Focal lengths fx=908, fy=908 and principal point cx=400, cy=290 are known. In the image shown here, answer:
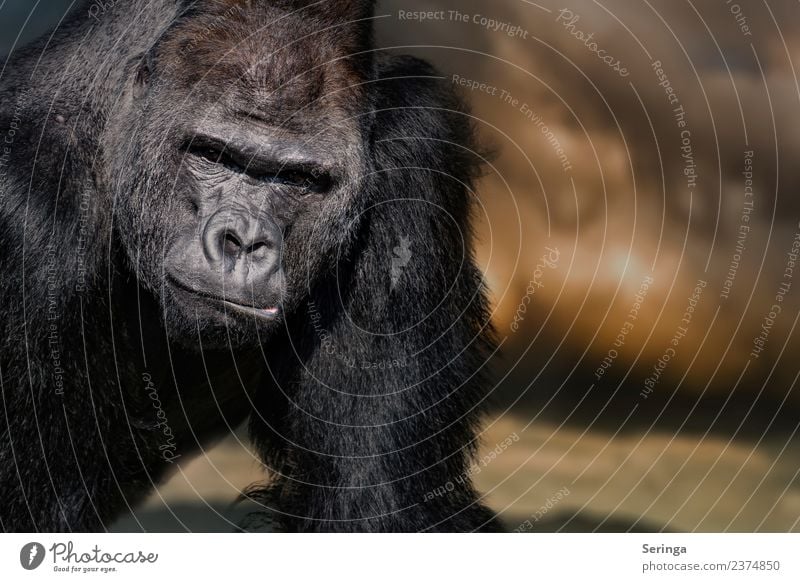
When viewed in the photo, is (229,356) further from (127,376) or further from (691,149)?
(691,149)

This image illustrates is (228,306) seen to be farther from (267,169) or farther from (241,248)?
(267,169)

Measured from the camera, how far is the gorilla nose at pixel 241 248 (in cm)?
202

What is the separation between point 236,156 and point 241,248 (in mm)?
271

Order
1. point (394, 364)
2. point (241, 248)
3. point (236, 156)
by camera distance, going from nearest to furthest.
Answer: point (241, 248) < point (236, 156) < point (394, 364)

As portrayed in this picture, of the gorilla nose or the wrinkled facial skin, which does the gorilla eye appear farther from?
the gorilla nose

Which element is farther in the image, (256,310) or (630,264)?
(630,264)

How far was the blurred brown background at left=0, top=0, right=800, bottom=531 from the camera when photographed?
2.38 m

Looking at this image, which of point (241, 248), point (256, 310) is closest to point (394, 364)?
point (256, 310)

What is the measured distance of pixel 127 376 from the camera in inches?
89.8

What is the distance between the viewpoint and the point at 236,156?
2.16m

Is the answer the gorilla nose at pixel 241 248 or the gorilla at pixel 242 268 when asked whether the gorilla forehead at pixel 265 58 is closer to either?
the gorilla at pixel 242 268

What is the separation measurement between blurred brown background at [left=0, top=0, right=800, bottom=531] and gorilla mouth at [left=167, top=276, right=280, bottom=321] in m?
0.54

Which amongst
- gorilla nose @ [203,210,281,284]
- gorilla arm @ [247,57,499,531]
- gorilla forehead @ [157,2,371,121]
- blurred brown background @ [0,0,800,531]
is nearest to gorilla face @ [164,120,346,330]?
gorilla nose @ [203,210,281,284]
